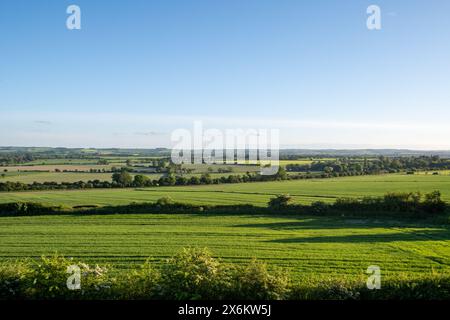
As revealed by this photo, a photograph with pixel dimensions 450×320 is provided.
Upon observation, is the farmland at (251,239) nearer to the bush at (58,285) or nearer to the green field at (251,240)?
the green field at (251,240)

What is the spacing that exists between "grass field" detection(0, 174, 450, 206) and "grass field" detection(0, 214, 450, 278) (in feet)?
44.7

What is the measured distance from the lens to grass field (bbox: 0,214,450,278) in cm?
2172

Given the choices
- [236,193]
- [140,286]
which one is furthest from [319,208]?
[140,286]

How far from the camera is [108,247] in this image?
83.0 feet

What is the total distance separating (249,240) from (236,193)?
34034 mm

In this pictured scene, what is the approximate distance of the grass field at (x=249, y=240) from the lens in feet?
71.3

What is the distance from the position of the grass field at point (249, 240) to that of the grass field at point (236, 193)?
13.6 metres

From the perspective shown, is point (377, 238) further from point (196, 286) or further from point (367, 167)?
point (367, 167)

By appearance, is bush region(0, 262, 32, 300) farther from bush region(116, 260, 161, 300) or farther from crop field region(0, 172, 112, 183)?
crop field region(0, 172, 112, 183)

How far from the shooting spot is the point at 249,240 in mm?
28219

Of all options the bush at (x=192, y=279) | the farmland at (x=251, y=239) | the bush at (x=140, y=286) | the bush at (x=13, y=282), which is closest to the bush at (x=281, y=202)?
the farmland at (x=251, y=239)

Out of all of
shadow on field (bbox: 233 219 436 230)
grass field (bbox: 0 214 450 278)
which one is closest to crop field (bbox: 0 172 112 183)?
grass field (bbox: 0 214 450 278)

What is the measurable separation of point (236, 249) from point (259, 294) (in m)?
15.9

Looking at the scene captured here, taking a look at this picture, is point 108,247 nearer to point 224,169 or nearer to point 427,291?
point 427,291
